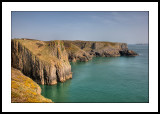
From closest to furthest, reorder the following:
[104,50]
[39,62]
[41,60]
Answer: [39,62], [41,60], [104,50]

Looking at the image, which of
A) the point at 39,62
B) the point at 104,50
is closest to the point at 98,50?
the point at 104,50

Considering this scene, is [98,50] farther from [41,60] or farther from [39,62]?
[39,62]

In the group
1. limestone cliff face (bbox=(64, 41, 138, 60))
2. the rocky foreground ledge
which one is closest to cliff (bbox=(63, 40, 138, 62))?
limestone cliff face (bbox=(64, 41, 138, 60))

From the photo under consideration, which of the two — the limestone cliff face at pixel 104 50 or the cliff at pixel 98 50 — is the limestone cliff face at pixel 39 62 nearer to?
the cliff at pixel 98 50

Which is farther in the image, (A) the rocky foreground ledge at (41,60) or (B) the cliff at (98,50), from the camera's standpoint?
(B) the cliff at (98,50)

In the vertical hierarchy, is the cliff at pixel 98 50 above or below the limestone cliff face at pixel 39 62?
above

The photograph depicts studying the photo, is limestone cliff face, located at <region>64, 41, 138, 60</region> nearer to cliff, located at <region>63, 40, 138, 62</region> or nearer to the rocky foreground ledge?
cliff, located at <region>63, 40, 138, 62</region>

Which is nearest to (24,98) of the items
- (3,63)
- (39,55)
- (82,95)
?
(3,63)

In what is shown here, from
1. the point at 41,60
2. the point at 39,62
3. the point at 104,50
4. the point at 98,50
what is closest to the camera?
the point at 39,62

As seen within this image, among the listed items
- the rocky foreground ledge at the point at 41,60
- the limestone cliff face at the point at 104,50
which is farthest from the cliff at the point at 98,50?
the rocky foreground ledge at the point at 41,60
